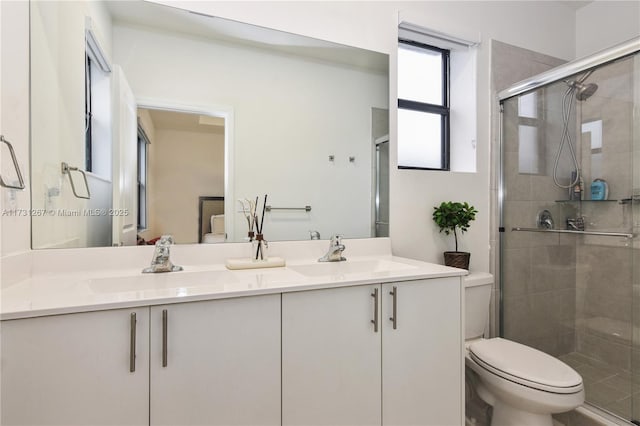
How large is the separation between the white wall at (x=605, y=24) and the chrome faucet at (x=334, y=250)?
2.25 m

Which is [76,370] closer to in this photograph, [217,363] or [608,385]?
[217,363]

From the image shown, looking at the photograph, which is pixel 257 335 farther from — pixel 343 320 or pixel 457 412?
pixel 457 412

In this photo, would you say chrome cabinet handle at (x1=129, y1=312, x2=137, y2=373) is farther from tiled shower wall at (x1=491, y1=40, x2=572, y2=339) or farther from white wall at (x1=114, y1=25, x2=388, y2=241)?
tiled shower wall at (x1=491, y1=40, x2=572, y2=339)

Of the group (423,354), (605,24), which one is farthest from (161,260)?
(605,24)

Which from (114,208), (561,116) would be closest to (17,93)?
(114,208)

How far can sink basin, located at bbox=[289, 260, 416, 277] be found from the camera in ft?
4.60

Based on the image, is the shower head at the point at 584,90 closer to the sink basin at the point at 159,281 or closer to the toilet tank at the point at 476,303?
the toilet tank at the point at 476,303

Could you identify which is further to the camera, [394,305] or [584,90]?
[584,90]

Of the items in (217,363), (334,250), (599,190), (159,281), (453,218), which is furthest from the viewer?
(599,190)

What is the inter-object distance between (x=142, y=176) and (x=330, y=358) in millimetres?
1002

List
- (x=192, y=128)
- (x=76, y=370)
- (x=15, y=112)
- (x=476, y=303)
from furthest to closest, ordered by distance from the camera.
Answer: (x=476, y=303) → (x=192, y=128) → (x=15, y=112) → (x=76, y=370)

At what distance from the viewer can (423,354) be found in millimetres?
1230

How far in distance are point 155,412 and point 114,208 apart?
770 millimetres

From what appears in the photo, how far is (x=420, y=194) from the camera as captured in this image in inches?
72.3
